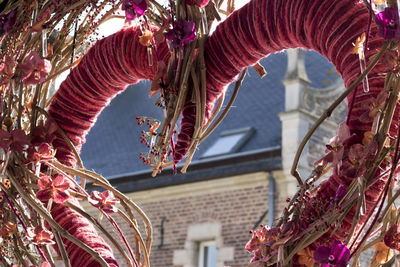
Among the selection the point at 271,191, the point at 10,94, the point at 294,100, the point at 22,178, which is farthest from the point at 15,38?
the point at 294,100

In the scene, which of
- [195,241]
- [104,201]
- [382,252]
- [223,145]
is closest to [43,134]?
[104,201]

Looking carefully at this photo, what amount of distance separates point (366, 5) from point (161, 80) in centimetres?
31

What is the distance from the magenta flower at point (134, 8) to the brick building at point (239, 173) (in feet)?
24.3

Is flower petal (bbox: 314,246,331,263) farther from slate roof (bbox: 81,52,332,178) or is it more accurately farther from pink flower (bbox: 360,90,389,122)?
slate roof (bbox: 81,52,332,178)

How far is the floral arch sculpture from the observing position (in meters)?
0.70

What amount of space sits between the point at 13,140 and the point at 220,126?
9.00 meters

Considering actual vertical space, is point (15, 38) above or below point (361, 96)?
above

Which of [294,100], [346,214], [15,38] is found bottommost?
[346,214]

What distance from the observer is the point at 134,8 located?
957mm

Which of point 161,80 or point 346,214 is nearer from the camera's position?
point 346,214

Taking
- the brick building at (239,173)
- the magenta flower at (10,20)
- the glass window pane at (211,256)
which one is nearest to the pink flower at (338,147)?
the magenta flower at (10,20)

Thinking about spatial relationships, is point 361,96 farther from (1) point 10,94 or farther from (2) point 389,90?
(1) point 10,94

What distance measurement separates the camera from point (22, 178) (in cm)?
101

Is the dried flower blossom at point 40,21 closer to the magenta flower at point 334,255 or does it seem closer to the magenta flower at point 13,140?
the magenta flower at point 13,140
